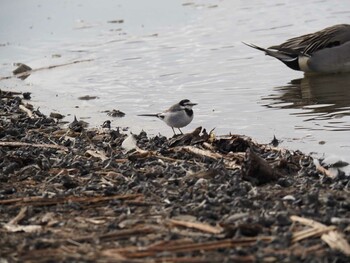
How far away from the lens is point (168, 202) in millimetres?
6531

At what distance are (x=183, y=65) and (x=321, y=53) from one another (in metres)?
2.38

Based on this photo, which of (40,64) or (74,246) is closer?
(74,246)

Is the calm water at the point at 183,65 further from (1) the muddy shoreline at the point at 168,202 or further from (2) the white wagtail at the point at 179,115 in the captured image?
(1) the muddy shoreline at the point at 168,202

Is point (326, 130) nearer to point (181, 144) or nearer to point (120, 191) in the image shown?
point (181, 144)

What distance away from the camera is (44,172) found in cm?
780

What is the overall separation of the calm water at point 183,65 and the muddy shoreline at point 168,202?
1.63 meters

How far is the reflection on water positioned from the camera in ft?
36.9

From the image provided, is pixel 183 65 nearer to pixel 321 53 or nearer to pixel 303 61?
pixel 303 61

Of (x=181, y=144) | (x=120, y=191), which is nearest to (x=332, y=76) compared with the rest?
(x=181, y=144)

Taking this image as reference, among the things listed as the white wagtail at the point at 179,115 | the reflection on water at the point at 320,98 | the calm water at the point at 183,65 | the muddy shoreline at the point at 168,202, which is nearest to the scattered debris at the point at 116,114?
the calm water at the point at 183,65

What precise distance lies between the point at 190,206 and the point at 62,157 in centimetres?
241

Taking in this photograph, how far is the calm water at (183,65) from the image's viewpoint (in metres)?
11.4

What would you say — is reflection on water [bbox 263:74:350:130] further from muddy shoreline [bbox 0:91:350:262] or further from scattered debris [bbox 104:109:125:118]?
muddy shoreline [bbox 0:91:350:262]

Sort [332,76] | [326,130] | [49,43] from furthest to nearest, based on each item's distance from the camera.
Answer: [49,43], [332,76], [326,130]
